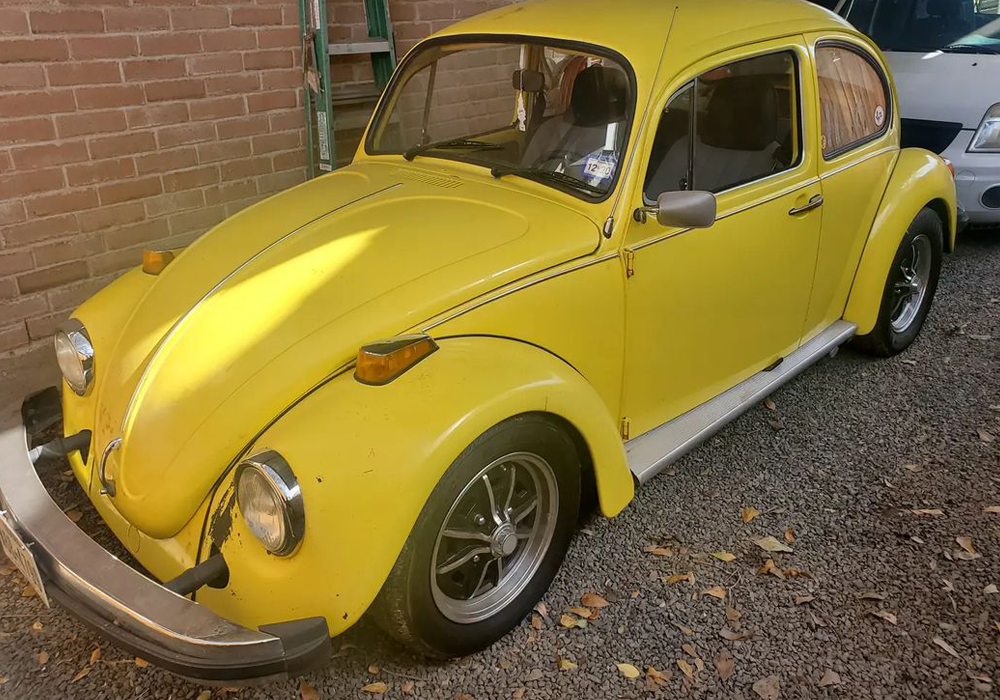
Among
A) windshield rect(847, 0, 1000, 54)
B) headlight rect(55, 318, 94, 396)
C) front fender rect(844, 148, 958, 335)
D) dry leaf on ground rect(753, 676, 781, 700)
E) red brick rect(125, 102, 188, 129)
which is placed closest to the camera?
dry leaf on ground rect(753, 676, 781, 700)

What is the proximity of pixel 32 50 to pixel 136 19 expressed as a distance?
0.56 m

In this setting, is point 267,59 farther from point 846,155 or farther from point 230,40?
point 846,155

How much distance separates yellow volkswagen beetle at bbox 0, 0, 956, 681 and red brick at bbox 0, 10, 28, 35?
5.06 feet

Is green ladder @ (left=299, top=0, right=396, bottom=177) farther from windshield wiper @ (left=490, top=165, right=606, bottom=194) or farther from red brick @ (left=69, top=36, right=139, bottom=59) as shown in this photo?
Answer: windshield wiper @ (left=490, top=165, right=606, bottom=194)

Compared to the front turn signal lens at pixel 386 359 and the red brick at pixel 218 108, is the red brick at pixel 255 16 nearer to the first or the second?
the red brick at pixel 218 108

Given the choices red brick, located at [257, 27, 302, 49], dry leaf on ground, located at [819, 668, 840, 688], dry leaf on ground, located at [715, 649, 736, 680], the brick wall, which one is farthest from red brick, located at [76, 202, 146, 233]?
dry leaf on ground, located at [819, 668, 840, 688]

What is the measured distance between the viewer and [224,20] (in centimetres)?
439

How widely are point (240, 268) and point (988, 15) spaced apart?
6.12m

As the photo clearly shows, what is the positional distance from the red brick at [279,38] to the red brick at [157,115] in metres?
0.65

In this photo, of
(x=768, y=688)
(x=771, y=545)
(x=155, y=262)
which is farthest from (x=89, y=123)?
(x=768, y=688)

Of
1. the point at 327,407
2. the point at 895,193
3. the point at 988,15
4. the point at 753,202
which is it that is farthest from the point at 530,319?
the point at 988,15

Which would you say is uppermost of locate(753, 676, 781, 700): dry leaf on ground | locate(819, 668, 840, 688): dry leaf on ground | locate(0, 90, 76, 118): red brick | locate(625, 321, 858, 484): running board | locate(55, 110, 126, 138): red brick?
locate(0, 90, 76, 118): red brick

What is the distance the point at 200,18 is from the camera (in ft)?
14.0

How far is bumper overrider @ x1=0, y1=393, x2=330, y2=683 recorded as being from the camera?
1.90 m
